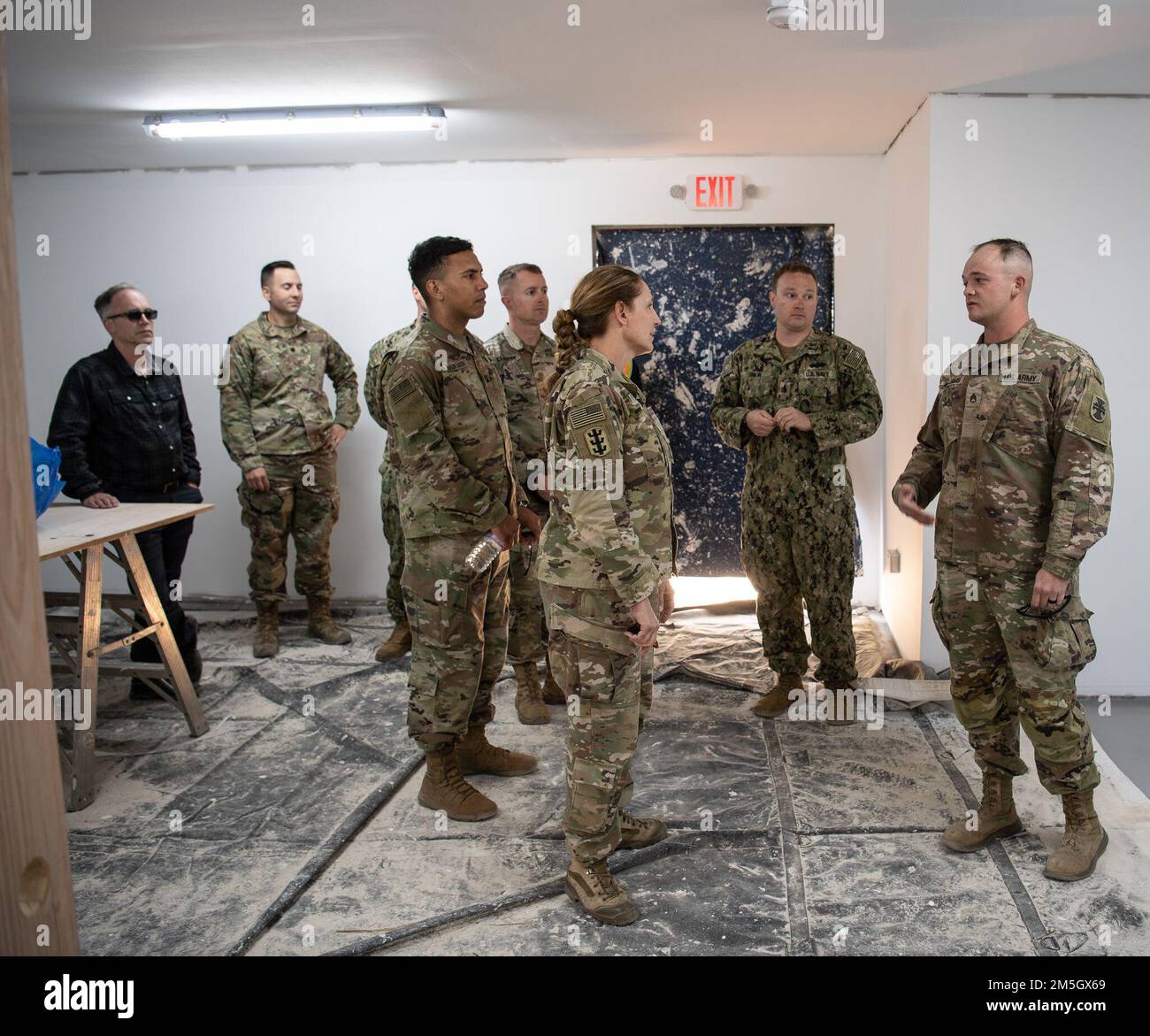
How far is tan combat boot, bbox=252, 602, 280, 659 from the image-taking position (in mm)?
4859

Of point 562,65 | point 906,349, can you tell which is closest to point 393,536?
point 562,65

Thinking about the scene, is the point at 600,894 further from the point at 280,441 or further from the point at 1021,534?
the point at 280,441

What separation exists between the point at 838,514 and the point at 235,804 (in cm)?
237

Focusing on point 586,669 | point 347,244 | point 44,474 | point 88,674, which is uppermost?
point 347,244

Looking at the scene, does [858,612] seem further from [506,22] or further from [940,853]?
[506,22]

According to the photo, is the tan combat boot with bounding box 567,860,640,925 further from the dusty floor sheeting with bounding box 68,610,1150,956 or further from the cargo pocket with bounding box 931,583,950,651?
the cargo pocket with bounding box 931,583,950,651

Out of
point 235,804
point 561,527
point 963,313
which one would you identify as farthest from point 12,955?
point 963,313

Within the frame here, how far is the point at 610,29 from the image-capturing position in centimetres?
324

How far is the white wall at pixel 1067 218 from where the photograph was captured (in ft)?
13.0

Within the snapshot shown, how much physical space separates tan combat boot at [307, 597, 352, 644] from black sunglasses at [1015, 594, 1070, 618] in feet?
11.2

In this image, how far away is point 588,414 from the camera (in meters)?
2.24

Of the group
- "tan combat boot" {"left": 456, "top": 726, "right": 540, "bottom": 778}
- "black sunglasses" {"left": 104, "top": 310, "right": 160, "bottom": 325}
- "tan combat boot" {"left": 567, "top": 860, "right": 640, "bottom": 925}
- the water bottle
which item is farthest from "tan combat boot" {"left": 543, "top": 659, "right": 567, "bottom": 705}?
"black sunglasses" {"left": 104, "top": 310, "right": 160, "bottom": 325}

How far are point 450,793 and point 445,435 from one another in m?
1.14

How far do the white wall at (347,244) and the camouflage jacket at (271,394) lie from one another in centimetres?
66
